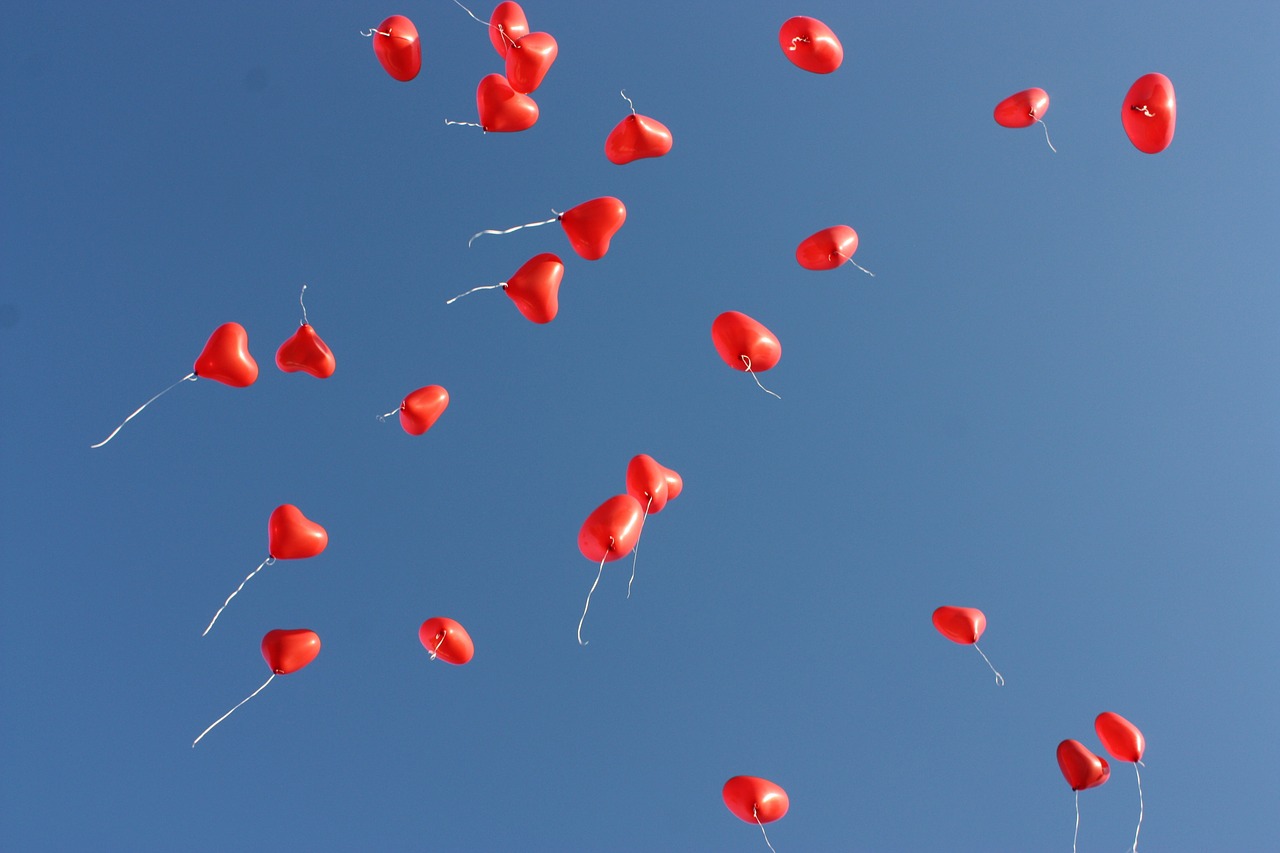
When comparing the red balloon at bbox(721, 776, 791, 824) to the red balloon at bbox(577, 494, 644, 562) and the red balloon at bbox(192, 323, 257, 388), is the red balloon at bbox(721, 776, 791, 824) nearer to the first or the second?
the red balloon at bbox(577, 494, 644, 562)

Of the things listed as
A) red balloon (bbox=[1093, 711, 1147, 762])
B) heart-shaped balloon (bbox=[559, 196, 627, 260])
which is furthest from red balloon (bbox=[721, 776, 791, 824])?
heart-shaped balloon (bbox=[559, 196, 627, 260])

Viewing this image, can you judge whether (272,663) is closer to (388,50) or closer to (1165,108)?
(388,50)

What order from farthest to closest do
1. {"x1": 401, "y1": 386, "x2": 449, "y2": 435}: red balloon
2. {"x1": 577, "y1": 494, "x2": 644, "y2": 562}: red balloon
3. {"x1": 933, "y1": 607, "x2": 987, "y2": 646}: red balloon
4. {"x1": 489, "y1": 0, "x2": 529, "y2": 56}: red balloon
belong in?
{"x1": 933, "y1": 607, "x2": 987, "y2": 646}: red balloon → {"x1": 401, "y1": 386, "x2": 449, "y2": 435}: red balloon → {"x1": 489, "y1": 0, "x2": 529, "y2": 56}: red balloon → {"x1": 577, "y1": 494, "x2": 644, "y2": 562}: red balloon

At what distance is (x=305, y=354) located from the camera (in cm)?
481

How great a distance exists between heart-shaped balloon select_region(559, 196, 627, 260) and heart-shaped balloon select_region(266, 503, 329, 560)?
6.64ft

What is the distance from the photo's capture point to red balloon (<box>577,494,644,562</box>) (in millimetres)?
4046

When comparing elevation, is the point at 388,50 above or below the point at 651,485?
above

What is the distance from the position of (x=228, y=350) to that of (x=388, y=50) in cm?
179

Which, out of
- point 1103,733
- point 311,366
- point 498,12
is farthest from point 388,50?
point 1103,733

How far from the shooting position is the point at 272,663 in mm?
4871

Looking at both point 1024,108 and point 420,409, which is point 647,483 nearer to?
point 420,409

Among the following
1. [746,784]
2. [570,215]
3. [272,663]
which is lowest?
[272,663]

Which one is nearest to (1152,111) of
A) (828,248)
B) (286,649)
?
(828,248)

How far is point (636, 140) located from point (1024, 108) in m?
2.31
